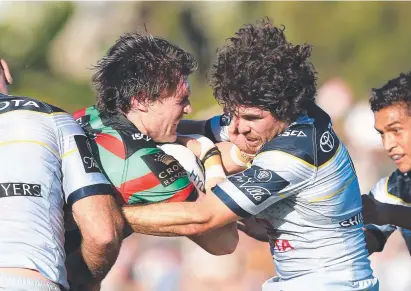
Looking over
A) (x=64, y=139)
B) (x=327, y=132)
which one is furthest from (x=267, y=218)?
(x=64, y=139)

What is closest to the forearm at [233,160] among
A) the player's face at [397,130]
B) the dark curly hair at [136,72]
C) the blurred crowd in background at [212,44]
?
the dark curly hair at [136,72]

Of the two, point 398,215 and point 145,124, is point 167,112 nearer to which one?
point 145,124

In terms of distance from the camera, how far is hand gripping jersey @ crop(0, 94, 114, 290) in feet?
11.4

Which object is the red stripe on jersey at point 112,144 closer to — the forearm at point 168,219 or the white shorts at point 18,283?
the forearm at point 168,219

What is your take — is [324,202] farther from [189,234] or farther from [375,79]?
[375,79]

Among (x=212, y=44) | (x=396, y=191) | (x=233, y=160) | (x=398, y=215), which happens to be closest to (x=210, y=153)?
(x=233, y=160)

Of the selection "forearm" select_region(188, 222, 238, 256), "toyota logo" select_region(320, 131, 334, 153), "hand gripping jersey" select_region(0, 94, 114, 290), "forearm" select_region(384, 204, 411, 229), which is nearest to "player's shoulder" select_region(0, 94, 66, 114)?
"hand gripping jersey" select_region(0, 94, 114, 290)

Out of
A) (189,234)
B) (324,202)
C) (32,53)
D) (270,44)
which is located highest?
(270,44)

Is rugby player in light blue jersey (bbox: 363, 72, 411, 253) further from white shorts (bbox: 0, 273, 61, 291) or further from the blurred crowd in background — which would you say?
the blurred crowd in background

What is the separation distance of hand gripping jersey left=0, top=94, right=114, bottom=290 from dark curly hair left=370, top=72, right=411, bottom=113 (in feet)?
7.87

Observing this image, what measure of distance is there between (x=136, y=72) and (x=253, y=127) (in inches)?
27.2

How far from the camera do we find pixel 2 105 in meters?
3.70

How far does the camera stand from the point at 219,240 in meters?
4.24

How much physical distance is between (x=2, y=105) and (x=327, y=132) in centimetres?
157
